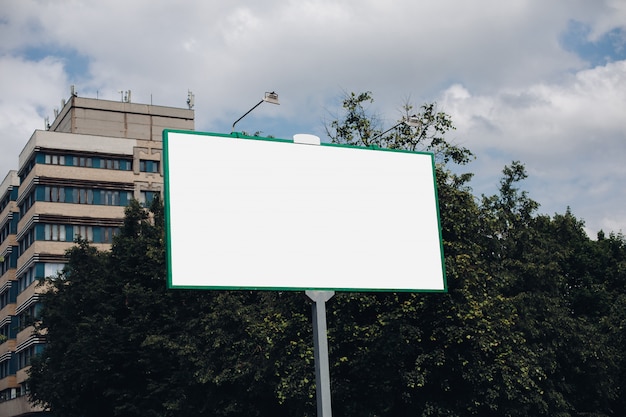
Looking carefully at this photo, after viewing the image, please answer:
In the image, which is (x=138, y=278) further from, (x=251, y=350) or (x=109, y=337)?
(x=251, y=350)

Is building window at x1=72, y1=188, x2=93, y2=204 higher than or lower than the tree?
higher

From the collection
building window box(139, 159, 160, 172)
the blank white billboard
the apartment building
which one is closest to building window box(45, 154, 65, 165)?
the apartment building

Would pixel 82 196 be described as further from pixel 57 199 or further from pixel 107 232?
pixel 107 232

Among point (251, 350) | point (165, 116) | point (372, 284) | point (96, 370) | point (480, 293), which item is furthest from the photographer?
point (165, 116)

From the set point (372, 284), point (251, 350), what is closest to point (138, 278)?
point (251, 350)

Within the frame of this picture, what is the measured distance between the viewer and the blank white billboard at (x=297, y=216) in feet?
57.0

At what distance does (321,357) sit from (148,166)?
67.8 metres

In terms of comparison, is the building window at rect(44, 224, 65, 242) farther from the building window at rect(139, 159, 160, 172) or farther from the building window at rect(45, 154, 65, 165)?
the building window at rect(139, 159, 160, 172)

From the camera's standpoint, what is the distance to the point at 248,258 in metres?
17.8

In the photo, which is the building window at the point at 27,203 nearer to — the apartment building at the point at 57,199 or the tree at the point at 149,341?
the apartment building at the point at 57,199

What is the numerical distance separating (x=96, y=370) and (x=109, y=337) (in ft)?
5.55

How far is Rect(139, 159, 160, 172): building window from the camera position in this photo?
273ft

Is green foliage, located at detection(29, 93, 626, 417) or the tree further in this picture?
the tree

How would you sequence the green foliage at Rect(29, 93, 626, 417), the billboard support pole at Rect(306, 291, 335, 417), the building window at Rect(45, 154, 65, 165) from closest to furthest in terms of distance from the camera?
the billboard support pole at Rect(306, 291, 335, 417) → the green foliage at Rect(29, 93, 626, 417) → the building window at Rect(45, 154, 65, 165)
